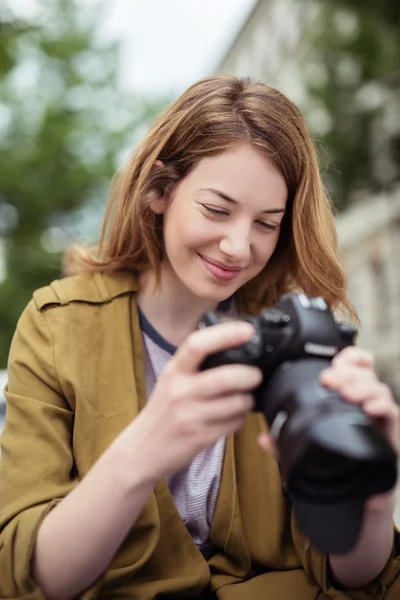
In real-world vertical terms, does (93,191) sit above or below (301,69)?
below

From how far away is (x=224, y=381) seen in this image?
3.28ft

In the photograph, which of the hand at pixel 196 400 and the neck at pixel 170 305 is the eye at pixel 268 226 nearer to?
the neck at pixel 170 305

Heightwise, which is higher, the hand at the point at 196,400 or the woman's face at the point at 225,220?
the woman's face at the point at 225,220

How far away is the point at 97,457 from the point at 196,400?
45 centimetres

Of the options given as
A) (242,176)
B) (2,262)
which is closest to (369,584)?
(242,176)

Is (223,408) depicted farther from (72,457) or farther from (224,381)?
(72,457)

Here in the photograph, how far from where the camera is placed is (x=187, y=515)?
1486mm

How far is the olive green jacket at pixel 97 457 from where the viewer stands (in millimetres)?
1318

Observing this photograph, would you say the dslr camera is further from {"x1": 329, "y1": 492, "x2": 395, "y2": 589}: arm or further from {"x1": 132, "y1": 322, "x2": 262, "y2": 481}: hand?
{"x1": 329, "y1": 492, "x2": 395, "y2": 589}: arm

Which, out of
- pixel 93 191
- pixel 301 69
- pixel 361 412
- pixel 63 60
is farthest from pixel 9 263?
pixel 361 412

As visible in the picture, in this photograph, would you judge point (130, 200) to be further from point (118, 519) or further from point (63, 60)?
point (63, 60)

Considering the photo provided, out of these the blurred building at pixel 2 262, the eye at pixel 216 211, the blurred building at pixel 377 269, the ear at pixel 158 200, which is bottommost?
the blurred building at pixel 377 269

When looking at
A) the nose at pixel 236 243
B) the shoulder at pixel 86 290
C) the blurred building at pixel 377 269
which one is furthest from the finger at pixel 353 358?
the blurred building at pixel 377 269

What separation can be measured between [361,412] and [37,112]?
1219 cm
